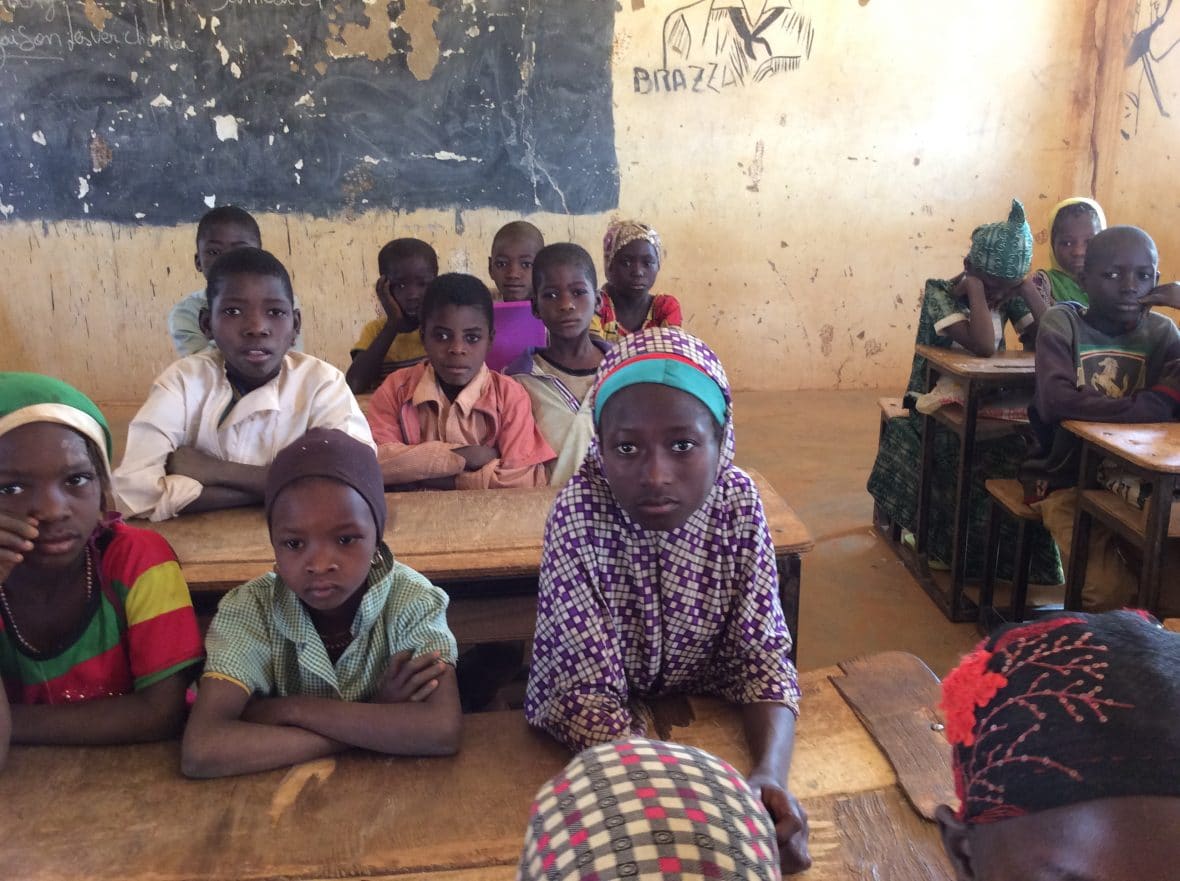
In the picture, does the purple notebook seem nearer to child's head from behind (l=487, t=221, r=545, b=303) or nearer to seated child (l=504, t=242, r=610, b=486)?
seated child (l=504, t=242, r=610, b=486)

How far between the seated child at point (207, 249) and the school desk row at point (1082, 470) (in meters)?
2.49

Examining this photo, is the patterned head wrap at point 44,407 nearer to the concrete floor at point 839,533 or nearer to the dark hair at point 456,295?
the dark hair at point 456,295

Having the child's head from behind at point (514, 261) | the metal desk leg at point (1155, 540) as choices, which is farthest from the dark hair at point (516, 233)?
the metal desk leg at point (1155, 540)

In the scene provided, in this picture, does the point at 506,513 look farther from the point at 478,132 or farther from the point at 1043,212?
the point at 1043,212

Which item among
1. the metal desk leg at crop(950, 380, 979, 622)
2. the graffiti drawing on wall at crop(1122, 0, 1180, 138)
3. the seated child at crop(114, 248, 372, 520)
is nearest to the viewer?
the seated child at crop(114, 248, 372, 520)

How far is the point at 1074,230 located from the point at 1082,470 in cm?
181

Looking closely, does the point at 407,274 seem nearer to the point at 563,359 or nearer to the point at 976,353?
the point at 563,359

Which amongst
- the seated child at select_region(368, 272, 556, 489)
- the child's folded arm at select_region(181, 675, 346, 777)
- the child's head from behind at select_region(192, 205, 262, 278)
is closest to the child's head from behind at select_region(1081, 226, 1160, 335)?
the seated child at select_region(368, 272, 556, 489)

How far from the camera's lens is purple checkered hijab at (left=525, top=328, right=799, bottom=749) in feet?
4.45

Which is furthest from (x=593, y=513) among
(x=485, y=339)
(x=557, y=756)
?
(x=485, y=339)

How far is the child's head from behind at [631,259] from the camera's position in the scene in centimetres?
369

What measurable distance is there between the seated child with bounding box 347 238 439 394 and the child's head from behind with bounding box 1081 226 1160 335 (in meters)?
2.27

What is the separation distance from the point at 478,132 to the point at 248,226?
216 centimetres

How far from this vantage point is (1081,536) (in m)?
2.70
